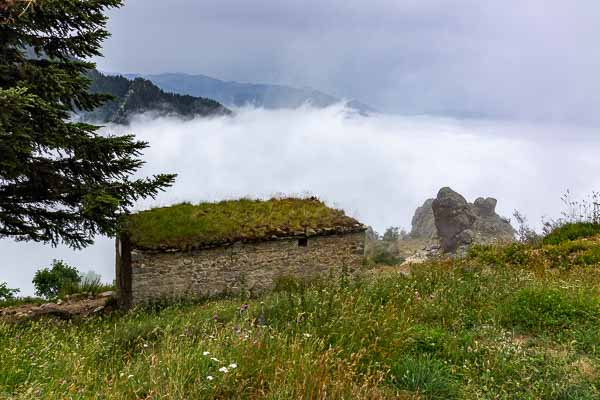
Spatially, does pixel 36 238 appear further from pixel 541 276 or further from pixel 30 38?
pixel 541 276

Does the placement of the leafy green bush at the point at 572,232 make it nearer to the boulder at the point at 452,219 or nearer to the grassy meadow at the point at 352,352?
the grassy meadow at the point at 352,352

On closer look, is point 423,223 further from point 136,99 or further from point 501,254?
point 501,254

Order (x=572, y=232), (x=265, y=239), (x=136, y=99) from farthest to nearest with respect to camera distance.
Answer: (x=136, y=99) < (x=572, y=232) < (x=265, y=239)

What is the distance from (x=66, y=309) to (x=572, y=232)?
51.0 feet

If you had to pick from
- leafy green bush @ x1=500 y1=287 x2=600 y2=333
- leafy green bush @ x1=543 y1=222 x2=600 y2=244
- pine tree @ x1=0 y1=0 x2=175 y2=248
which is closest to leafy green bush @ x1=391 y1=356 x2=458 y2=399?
leafy green bush @ x1=500 y1=287 x2=600 y2=333

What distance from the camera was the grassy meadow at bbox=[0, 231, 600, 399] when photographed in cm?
403

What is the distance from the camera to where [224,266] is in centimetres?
1420

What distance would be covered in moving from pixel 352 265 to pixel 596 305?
9569 mm

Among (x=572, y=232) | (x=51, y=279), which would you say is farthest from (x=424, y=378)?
(x=51, y=279)

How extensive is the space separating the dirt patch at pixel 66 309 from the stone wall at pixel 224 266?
3.45 feet

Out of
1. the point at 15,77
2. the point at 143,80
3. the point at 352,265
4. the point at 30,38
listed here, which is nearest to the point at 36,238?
the point at 15,77

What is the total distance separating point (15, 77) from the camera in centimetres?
985

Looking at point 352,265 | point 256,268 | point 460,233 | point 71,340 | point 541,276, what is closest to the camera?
point 71,340

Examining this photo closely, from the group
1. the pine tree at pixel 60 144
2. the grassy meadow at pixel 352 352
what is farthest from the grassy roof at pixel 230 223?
the grassy meadow at pixel 352 352
